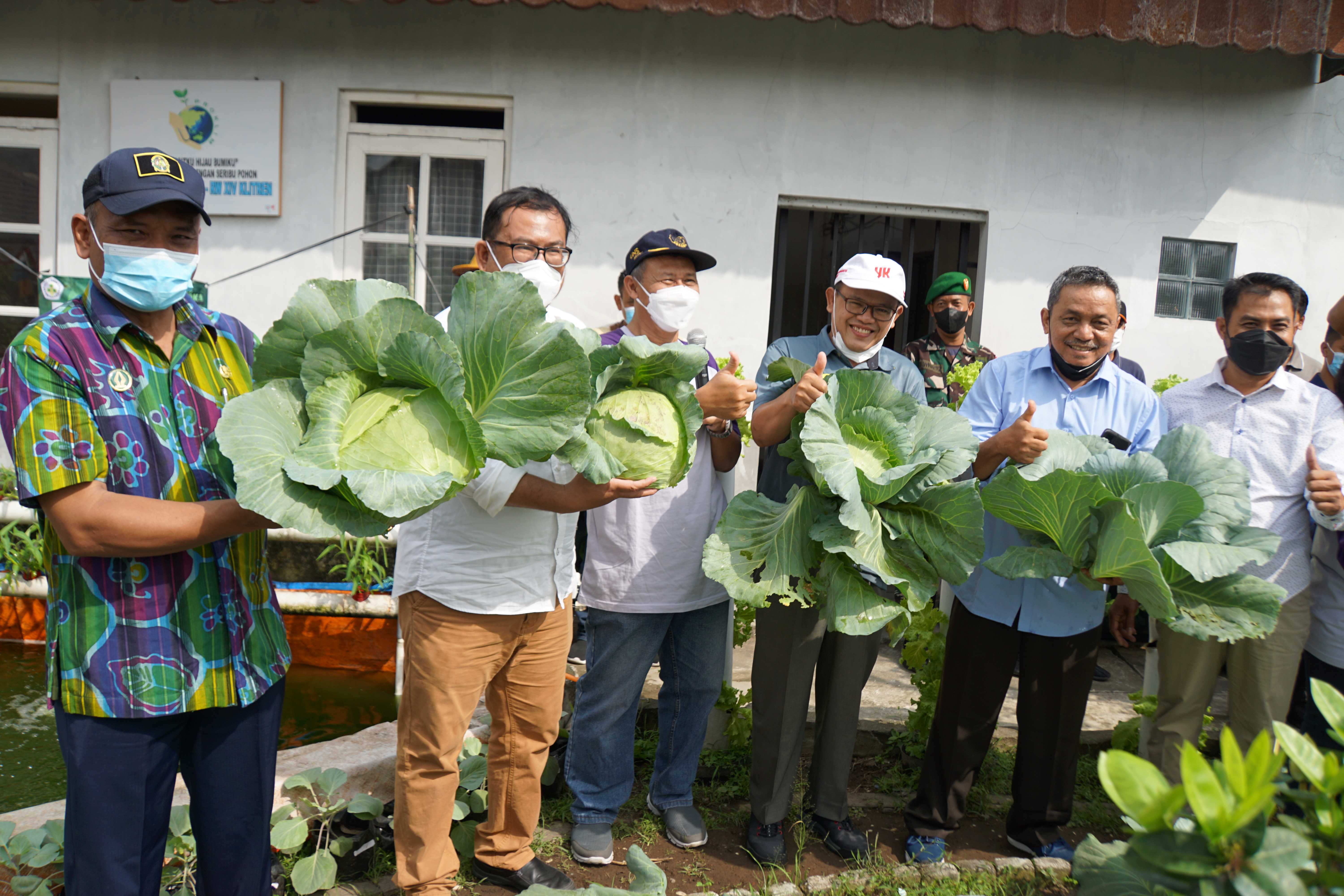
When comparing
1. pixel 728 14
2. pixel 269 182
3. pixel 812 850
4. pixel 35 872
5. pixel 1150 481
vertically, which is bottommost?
pixel 812 850

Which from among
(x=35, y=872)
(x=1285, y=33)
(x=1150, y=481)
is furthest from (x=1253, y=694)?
(x=1285, y=33)

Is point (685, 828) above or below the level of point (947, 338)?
below

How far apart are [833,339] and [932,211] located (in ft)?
10.4

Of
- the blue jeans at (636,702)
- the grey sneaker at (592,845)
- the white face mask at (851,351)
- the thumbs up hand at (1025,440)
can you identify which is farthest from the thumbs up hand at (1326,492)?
the grey sneaker at (592,845)

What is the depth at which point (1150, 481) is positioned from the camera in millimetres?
2574

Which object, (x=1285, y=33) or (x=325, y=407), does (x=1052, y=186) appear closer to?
(x=1285, y=33)

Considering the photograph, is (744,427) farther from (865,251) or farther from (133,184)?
(865,251)

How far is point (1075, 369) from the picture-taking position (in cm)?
315

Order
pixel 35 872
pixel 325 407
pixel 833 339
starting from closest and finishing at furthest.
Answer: pixel 325 407 < pixel 35 872 < pixel 833 339

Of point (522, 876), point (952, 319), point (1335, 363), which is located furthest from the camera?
point (952, 319)

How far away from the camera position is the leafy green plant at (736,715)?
3.91 meters

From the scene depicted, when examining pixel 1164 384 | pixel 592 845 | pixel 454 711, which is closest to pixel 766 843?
pixel 592 845

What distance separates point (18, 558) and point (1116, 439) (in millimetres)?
5659

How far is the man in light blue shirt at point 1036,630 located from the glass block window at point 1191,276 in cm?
325
